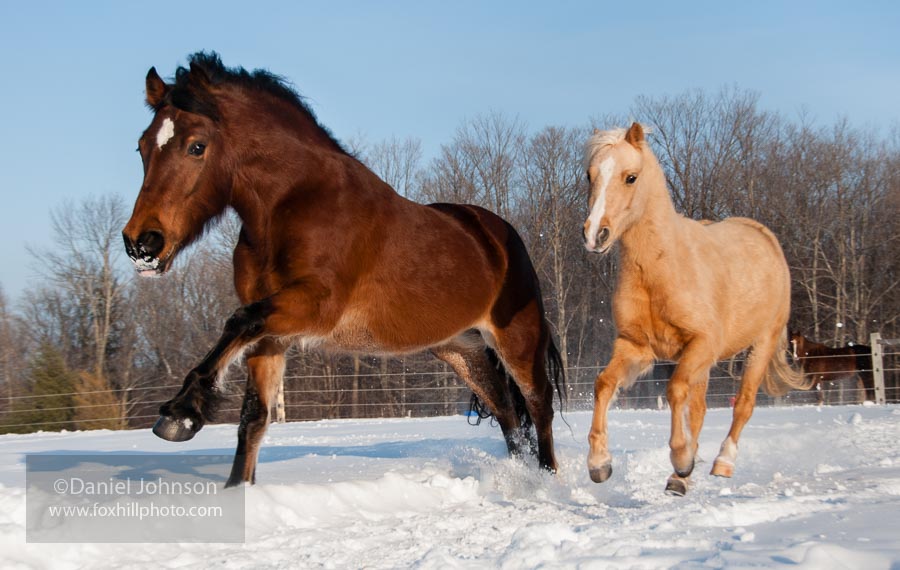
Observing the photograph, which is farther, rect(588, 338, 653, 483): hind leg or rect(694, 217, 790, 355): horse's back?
rect(694, 217, 790, 355): horse's back

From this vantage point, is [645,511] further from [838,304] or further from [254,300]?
[838,304]

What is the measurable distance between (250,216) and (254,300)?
54cm

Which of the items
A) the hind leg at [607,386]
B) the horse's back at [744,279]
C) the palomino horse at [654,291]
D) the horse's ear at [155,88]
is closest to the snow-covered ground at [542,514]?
the hind leg at [607,386]

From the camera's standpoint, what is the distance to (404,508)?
190 inches

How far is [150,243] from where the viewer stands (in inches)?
175

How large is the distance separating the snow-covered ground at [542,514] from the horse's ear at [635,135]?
6.76 ft

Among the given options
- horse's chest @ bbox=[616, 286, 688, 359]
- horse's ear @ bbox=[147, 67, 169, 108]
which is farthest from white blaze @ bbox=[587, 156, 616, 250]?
horse's ear @ bbox=[147, 67, 169, 108]

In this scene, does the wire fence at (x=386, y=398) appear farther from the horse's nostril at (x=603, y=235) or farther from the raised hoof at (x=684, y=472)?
the horse's nostril at (x=603, y=235)

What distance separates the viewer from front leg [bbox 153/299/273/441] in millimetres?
4137

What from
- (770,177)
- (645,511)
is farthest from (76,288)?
(645,511)

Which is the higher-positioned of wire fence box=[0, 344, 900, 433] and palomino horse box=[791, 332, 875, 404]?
palomino horse box=[791, 332, 875, 404]

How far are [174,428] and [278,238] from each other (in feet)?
4.36

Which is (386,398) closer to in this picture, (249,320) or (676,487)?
(676,487)

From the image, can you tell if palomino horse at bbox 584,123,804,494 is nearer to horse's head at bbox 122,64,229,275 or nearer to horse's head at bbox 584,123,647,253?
horse's head at bbox 584,123,647,253
